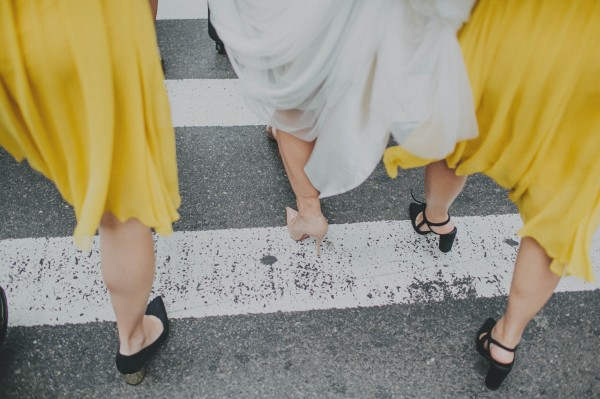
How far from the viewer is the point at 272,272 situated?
216 centimetres

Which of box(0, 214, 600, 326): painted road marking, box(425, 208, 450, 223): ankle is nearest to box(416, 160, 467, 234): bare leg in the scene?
box(425, 208, 450, 223): ankle

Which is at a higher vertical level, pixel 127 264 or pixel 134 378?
pixel 127 264

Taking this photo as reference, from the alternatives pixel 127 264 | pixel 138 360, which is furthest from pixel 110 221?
pixel 138 360

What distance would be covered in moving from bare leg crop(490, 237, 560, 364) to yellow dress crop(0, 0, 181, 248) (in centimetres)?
106

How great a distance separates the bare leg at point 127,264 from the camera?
142cm

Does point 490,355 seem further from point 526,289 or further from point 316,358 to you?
point 316,358

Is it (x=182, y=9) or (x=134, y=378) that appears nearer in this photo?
(x=134, y=378)

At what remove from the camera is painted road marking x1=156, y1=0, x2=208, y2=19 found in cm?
402

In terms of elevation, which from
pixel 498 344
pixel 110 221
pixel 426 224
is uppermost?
pixel 110 221

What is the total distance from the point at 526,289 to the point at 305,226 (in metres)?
0.93

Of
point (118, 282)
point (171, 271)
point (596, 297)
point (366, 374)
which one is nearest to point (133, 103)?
point (118, 282)

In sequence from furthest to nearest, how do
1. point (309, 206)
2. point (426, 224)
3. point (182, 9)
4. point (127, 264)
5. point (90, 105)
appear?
point (182, 9) → point (426, 224) → point (309, 206) → point (127, 264) → point (90, 105)

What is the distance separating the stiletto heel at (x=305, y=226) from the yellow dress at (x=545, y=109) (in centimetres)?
80

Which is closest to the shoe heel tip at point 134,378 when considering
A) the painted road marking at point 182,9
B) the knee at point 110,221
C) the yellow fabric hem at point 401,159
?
the knee at point 110,221
